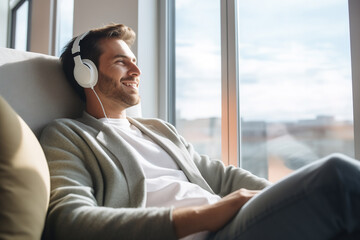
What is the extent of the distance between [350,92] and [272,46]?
472mm

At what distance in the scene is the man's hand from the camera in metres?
0.71

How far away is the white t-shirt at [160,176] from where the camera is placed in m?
1.04

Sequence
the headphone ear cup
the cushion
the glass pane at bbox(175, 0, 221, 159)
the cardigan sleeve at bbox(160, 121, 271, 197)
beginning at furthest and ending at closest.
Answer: the glass pane at bbox(175, 0, 221, 159), the headphone ear cup, the cardigan sleeve at bbox(160, 121, 271, 197), the cushion

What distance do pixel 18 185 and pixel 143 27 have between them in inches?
67.7

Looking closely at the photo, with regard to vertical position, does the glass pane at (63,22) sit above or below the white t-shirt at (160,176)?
above

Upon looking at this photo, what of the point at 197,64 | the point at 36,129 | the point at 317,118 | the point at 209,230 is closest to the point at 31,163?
the point at 209,230

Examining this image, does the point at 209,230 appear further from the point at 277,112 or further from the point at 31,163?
the point at 277,112

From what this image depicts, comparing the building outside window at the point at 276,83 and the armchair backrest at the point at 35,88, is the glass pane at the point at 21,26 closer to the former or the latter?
the building outside window at the point at 276,83

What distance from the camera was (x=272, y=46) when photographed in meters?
1.72

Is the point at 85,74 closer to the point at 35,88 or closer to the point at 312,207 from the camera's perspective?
the point at 35,88

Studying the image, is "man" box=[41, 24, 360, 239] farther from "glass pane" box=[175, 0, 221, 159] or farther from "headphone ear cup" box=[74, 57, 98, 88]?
"glass pane" box=[175, 0, 221, 159]

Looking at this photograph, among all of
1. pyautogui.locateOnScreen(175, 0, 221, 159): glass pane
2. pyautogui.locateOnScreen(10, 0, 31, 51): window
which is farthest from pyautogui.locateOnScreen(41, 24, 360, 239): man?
pyautogui.locateOnScreen(10, 0, 31, 51): window

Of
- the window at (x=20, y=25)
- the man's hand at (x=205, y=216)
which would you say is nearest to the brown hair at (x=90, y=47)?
the man's hand at (x=205, y=216)

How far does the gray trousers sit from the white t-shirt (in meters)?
0.35
